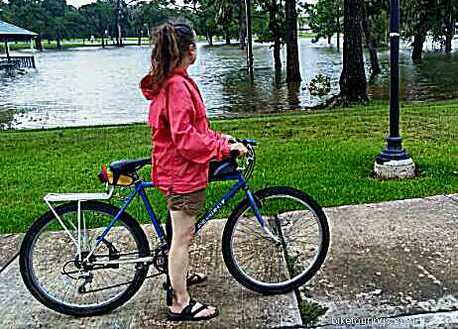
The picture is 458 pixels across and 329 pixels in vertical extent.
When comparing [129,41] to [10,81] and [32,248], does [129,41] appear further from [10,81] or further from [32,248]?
[32,248]

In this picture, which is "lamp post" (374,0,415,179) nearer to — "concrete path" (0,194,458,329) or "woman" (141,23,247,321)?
"concrete path" (0,194,458,329)

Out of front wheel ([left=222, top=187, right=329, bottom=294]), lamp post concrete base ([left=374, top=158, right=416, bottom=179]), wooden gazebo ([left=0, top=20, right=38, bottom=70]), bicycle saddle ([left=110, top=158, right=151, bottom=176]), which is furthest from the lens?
wooden gazebo ([left=0, top=20, right=38, bottom=70])

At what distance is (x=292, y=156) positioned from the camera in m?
8.09

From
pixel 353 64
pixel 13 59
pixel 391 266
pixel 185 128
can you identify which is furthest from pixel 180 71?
pixel 13 59

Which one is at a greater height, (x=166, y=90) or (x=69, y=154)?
(x=166, y=90)

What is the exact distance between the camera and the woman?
3311 mm

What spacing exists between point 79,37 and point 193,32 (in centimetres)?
10626

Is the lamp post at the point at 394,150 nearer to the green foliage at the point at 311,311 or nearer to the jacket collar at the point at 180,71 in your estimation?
the green foliage at the point at 311,311

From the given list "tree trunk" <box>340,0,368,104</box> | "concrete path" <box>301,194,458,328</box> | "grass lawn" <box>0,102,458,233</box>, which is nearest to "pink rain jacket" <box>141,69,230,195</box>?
"concrete path" <box>301,194,458,328</box>

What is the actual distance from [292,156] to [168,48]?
16.2 ft

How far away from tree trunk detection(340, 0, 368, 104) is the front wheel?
11855mm

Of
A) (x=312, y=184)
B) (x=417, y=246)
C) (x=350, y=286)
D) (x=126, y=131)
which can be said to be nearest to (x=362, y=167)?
(x=312, y=184)

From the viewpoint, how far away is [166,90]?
132 inches

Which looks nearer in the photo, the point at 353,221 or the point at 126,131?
the point at 353,221
